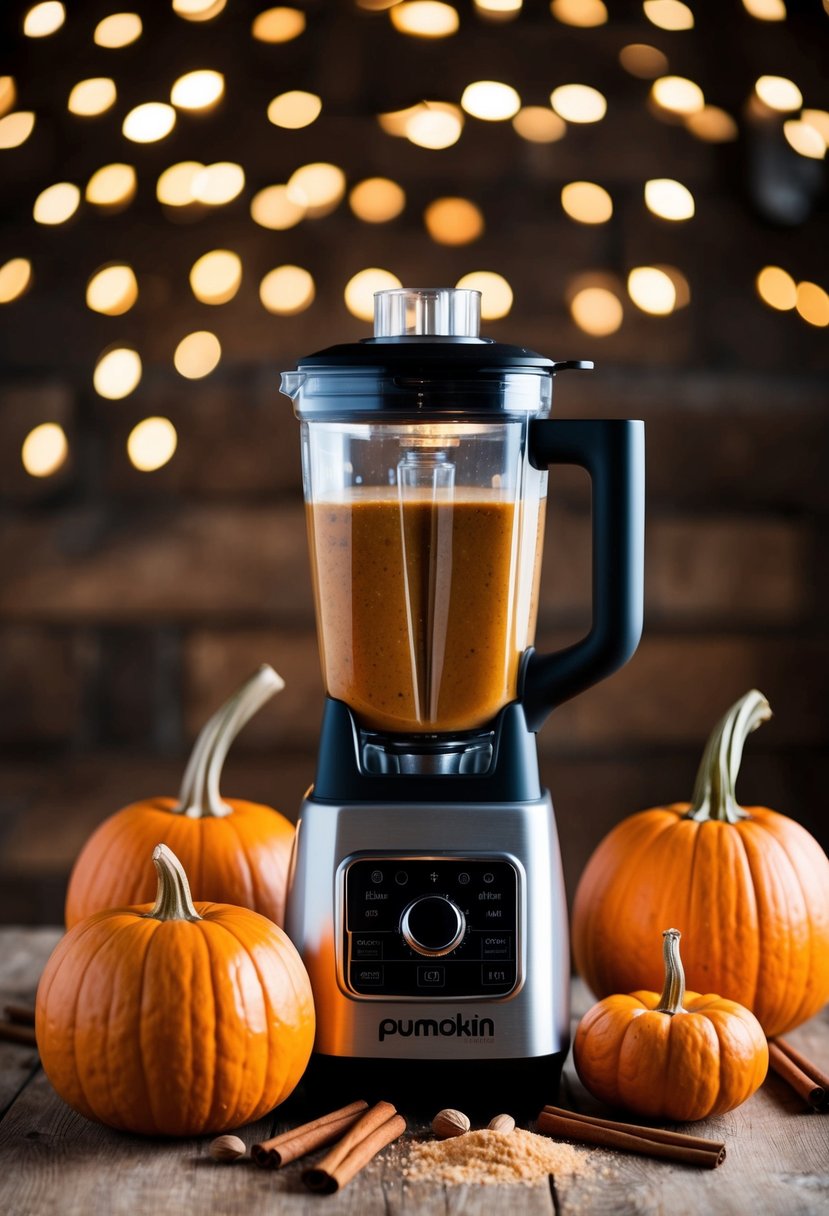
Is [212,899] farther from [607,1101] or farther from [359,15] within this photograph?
[359,15]

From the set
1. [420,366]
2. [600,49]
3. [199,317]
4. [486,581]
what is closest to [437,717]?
[486,581]

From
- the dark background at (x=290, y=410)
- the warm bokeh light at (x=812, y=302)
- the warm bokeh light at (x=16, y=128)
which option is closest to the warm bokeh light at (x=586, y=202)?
the dark background at (x=290, y=410)

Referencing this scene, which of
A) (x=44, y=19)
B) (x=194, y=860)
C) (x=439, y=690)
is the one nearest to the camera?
(x=439, y=690)

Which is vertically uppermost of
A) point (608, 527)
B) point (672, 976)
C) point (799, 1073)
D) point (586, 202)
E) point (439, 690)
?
point (586, 202)

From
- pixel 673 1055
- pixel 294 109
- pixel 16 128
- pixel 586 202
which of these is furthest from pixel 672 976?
pixel 16 128

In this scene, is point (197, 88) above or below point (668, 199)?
above

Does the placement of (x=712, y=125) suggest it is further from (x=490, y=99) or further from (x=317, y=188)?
(x=317, y=188)

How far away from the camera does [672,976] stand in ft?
2.81

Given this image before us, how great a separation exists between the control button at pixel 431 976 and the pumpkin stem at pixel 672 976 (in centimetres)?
14

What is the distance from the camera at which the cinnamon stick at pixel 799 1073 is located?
0.89m

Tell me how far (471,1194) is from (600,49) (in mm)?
1160

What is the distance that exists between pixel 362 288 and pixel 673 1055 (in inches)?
35.1

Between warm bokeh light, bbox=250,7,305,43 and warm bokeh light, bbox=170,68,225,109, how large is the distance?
62mm

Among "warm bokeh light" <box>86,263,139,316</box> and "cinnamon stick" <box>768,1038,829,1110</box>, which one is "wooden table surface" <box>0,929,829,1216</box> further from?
"warm bokeh light" <box>86,263,139,316</box>
